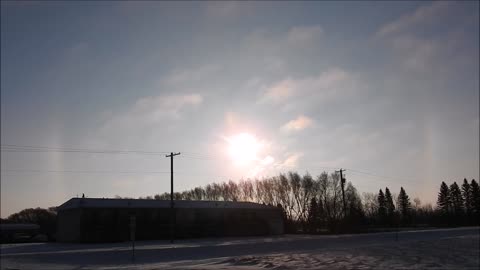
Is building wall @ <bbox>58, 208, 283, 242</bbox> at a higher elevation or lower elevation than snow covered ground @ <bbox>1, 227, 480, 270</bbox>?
higher

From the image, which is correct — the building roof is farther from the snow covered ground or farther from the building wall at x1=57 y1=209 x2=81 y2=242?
the snow covered ground

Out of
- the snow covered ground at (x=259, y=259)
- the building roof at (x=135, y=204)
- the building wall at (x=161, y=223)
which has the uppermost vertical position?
the building roof at (x=135, y=204)

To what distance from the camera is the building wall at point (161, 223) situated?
5438 centimetres

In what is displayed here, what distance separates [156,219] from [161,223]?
36.3 inches

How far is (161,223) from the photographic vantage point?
60.0 meters

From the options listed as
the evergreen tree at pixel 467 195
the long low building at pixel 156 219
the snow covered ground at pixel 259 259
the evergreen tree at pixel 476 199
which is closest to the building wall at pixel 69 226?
the long low building at pixel 156 219

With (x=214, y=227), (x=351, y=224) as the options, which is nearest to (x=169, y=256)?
(x=214, y=227)

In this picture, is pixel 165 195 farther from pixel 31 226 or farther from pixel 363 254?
pixel 363 254

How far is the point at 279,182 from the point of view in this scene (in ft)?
324

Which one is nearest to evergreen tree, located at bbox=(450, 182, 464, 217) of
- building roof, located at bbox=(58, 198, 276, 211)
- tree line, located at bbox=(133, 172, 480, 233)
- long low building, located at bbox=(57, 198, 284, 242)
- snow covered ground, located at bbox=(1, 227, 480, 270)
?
tree line, located at bbox=(133, 172, 480, 233)

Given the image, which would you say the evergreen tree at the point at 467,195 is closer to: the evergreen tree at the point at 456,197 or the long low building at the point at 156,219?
the evergreen tree at the point at 456,197

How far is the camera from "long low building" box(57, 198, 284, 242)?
54562 millimetres

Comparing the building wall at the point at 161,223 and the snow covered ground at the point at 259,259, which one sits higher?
the building wall at the point at 161,223

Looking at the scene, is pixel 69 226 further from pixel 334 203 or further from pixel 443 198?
pixel 443 198
